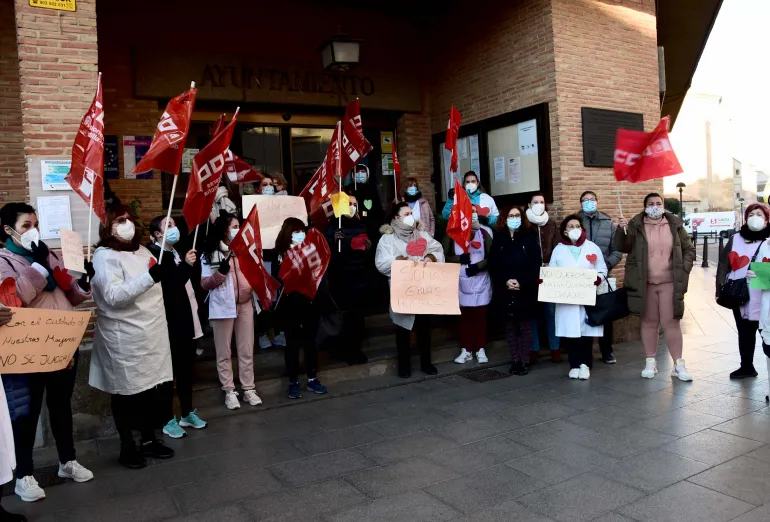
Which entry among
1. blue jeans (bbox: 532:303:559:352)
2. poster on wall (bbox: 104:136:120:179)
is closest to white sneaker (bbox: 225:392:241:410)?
blue jeans (bbox: 532:303:559:352)

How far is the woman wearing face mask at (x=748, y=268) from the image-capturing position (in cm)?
629

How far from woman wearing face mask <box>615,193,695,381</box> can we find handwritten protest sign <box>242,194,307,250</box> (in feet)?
12.1

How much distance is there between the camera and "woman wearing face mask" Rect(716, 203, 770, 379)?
6293 millimetres

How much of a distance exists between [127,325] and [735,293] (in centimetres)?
579

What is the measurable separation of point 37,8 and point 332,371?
14.9 ft

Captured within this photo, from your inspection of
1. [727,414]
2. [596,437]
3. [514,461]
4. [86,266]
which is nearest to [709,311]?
[727,414]

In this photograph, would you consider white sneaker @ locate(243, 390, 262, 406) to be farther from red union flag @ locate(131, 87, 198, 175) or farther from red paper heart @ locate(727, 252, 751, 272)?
red paper heart @ locate(727, 252, 751, 272)

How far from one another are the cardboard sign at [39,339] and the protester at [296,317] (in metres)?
2.28

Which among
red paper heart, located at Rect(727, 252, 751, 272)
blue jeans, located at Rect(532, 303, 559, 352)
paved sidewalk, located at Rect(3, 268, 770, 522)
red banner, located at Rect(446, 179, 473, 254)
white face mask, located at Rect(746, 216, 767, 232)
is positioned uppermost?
red banner, located at Rect(446, 179, 473, 254)

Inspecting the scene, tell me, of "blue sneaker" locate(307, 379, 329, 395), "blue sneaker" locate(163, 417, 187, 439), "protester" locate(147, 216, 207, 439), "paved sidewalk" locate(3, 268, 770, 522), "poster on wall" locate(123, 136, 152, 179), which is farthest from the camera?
"poster on wall" locate(123, 136, 152, 179)

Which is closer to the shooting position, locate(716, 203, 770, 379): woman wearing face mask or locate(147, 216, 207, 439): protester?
locate(147, 216, 207, 439): protester

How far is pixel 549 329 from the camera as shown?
25.8 ft

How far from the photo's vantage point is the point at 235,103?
9.70m

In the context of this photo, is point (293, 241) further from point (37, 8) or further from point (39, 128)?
point (37, 8)
